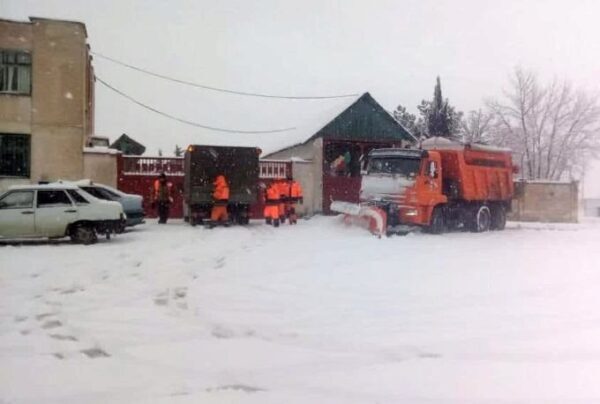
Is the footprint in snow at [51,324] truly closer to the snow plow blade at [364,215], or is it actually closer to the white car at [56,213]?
the white car at [56,213]

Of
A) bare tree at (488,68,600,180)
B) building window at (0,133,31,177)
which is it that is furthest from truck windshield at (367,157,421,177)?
building window at (0,133,31,177)

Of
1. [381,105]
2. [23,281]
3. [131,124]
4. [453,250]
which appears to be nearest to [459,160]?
[453,250]

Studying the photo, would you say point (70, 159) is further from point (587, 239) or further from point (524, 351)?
point (587, 239)

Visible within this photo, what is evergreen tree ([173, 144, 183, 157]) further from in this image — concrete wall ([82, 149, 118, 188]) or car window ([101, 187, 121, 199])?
car window ([101, 187, 121, 199])

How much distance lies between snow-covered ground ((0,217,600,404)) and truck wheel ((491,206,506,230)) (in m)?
0.35

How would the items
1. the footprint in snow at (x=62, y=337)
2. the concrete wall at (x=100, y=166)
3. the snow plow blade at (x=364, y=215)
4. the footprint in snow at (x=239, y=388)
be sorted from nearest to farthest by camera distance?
the footprint in snow at (x=239, y=388), the footprint in snow at (x=62, y=337), the concrete wall at (x=100, y=166), the snow plow blade at (x=364, y=215)

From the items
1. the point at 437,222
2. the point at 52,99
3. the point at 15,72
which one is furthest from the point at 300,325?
the point at 437,222

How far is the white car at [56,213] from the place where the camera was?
309cm

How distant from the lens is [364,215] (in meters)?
4.00

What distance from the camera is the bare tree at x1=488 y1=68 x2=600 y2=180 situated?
279 centimetres

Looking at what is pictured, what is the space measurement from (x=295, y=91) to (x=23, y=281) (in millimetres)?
1593

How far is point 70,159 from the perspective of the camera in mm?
2590

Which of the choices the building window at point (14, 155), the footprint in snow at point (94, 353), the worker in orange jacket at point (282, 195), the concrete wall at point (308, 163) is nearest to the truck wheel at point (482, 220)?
the concrete wall at point (308, 163)

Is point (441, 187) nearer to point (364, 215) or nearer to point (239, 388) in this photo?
point (364, 215)
